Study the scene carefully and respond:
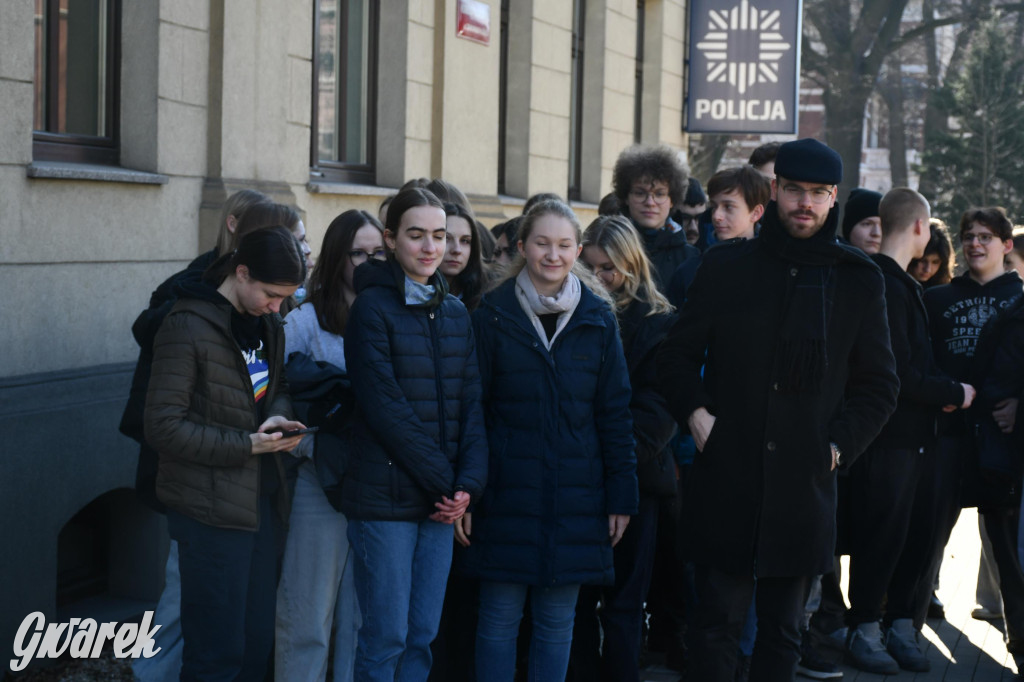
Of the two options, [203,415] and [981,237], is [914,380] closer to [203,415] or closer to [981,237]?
[981,237]

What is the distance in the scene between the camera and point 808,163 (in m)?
4.51

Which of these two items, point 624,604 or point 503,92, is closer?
point 624,604

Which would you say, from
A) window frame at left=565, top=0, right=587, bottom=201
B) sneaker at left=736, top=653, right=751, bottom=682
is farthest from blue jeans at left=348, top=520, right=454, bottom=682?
window frame at left=565, top=0, right=587, bottom=201

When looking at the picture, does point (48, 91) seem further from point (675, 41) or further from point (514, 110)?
point (675, 41)

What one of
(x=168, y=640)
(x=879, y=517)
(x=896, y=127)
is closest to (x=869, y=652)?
(x=879, y=517)

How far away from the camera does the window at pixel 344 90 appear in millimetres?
9273

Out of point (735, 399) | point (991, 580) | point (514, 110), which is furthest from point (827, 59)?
point (735, 399)

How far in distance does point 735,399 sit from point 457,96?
6.55 metres

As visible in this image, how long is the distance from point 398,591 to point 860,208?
3.45 m

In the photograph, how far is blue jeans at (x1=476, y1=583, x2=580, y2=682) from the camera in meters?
4.87

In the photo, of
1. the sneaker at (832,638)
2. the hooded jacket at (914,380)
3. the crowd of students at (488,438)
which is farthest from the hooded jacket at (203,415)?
the sneaker at (832,638)

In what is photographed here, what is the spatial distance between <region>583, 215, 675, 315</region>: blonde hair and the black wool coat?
0.70 metres

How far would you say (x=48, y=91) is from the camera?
6523mm

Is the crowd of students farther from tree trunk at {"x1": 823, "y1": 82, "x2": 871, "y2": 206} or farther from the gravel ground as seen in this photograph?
tree trunk at {"x1": 823, "y1": 82, "x2": 871, "y2": 206}
